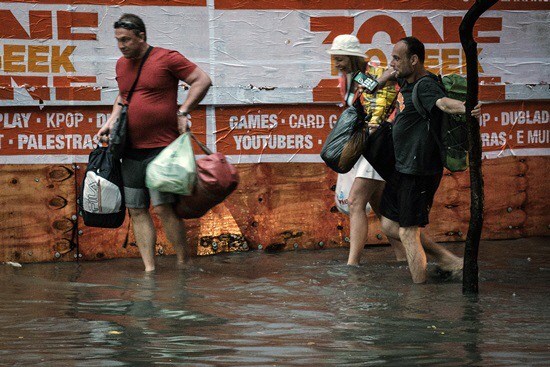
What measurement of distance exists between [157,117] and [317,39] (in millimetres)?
2180

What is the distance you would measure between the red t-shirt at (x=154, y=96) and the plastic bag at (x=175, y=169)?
0.31m

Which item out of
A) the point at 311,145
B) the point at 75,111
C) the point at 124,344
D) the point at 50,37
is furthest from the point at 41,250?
the point at 124,344

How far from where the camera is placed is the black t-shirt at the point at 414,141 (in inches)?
291

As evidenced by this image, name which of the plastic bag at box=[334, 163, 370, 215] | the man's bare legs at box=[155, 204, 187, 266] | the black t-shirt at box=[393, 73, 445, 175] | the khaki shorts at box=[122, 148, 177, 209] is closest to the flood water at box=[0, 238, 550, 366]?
the man's bare legs at box=[155, 204, 187, 266]

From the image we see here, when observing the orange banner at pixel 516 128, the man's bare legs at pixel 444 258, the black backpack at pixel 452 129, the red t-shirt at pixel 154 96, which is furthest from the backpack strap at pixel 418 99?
Answer: the orange banner at pixel 516 128

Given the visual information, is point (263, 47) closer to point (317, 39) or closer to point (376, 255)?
point (317, 39)

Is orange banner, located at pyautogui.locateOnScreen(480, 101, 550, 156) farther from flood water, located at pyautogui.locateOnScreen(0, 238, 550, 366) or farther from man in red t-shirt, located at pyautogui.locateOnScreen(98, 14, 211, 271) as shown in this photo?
man in red t-shirt, located at pyautogui.locateOnScreen(98, 14, 211, 271)

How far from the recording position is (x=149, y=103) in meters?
7.87

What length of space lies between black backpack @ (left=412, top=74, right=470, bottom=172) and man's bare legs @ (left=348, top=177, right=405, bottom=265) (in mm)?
997

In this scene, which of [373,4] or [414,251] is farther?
[373,4]

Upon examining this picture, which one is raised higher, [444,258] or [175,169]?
[175,169]

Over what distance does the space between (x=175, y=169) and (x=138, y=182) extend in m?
0.62

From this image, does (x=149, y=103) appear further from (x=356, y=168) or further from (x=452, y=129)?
(x=452, y=129)

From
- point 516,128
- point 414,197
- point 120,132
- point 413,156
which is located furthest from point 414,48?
point 516,128
